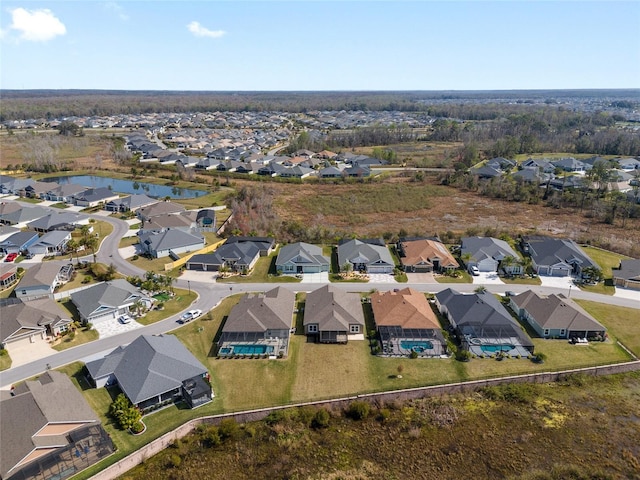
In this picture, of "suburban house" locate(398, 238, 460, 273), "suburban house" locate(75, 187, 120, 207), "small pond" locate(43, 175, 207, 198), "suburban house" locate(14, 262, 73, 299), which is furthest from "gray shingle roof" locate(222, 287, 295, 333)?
"small pond" locate(43, 175, 207, 198)

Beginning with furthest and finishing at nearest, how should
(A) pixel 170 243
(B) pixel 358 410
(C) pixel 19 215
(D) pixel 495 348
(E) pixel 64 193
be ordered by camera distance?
1. (E) pixel 64 193
2. (C) pixel 19 215
3. (A) pixel 170 243
4. (D) pixel 495 348
5. (B) pixel 358 410

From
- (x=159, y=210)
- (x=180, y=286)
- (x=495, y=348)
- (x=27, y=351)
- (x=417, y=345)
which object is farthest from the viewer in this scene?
(x=159, y=210)

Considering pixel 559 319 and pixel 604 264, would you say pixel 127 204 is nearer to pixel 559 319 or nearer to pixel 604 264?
pixel 559 319

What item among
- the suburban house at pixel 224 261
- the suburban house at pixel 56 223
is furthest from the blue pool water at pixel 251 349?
the suburban house at pixel 56 223

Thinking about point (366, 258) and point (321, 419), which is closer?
point (321, 419)

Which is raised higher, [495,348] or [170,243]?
[170,243]

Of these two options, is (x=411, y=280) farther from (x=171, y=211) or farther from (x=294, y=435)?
(x=171, y=211)

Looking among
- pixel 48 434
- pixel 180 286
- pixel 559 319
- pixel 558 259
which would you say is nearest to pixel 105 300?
pixel 180 286
